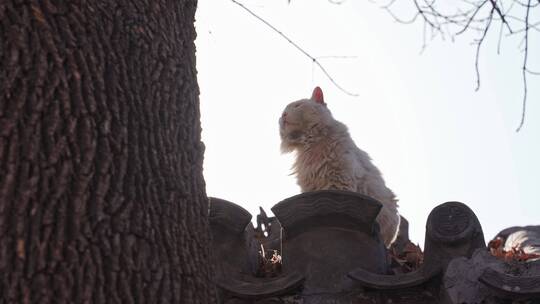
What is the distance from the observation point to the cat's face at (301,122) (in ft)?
→ 20.7

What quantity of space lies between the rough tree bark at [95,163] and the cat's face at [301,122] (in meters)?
4.28

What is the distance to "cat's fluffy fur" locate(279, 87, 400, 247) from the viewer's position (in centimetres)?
575

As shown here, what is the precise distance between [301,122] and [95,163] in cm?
466

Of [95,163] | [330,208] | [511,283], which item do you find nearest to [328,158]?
[330,208]

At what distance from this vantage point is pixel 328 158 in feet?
19.5

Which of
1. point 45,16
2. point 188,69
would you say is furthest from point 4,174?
point 188,69

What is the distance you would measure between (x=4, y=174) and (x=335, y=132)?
15.5 ft

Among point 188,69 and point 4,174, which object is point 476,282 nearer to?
point 188,69

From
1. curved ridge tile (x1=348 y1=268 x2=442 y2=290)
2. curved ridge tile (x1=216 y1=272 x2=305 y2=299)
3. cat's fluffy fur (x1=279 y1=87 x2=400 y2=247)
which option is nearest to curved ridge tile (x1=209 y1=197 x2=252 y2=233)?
curved ridge tile (x1=216 y1=272 x2=305 y2=299)

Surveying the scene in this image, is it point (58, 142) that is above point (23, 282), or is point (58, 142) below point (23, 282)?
above

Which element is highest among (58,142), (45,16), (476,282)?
(45,16)

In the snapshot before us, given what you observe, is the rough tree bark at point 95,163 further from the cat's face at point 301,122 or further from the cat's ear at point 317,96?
the cat's ear at point 317,96

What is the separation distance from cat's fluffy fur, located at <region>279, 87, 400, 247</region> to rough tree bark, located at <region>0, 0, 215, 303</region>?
3755 millimetres

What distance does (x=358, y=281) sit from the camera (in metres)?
3.72
